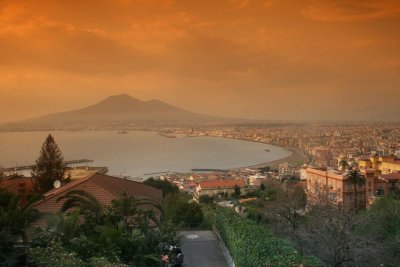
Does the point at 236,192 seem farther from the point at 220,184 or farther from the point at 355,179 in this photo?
the point at 355,179

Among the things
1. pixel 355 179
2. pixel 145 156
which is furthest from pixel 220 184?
pixel 145 156

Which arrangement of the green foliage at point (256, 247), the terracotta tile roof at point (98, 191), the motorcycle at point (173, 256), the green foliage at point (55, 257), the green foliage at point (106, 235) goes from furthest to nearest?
the terracotta tile roof at point (98, 191), the motorcycle at point (173, 256), the green foliage at point (106, 235), the green foliage at point (256, 247), the green foliage at point (55, 257)

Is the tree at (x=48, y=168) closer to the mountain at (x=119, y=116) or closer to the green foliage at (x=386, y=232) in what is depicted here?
the green foliage at (x=386, y=232)

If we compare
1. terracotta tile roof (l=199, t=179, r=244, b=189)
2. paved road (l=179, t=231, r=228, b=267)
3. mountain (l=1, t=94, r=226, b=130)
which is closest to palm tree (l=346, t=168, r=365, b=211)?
terracotta tile roof (l=199, t=179, r=244, b=189)

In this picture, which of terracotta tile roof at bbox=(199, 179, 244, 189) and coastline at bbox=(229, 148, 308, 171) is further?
coastline at bbox=(229, 148, 308, 171)

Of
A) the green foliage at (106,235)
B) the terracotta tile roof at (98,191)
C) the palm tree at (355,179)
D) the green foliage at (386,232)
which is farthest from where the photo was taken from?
the palm tree at (355,179)

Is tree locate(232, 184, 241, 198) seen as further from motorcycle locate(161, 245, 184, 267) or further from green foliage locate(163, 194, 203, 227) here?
motorcycle locate(161, 245, 184, 267)

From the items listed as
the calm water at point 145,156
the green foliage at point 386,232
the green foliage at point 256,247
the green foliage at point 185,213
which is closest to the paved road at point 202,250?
the green foliage at point 256,247
